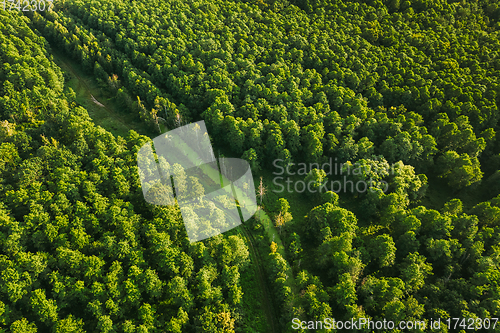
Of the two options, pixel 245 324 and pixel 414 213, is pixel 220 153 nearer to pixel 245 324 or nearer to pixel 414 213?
pixel 245 324

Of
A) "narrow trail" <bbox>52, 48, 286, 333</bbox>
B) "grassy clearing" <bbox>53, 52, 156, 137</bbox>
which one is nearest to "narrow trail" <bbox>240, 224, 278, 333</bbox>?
"narrow trail" <bbox>52, 48, 286, 333</bbox>

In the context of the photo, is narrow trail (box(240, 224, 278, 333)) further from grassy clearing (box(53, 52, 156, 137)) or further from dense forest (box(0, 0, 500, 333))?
grassy clearing (box(53, 52, 156, 137))

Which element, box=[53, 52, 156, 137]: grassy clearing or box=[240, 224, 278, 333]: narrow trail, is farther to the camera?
box=[53, 52, 156, 137]: grassy clearing

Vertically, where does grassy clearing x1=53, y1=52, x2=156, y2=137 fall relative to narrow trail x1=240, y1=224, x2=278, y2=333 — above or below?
above

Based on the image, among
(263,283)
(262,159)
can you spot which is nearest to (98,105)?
(262,159)

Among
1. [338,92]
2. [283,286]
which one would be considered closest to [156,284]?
[283,286]

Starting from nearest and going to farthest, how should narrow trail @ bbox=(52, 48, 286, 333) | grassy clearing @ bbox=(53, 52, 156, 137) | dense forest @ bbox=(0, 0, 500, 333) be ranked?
dense forest @ bbox=(0, 0, 500, 333), narrow trail @ bbox=(52, 48, 286, 333), grassy clearing @ bbox=(53, 52, 156, 137)

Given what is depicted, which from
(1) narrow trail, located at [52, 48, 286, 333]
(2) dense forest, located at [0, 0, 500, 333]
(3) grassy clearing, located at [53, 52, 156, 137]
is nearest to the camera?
(2) dense forest, located at [0, 0, 500, 333]

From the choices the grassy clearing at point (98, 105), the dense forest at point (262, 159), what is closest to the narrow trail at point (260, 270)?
the grassy clearing at point (98, 105)

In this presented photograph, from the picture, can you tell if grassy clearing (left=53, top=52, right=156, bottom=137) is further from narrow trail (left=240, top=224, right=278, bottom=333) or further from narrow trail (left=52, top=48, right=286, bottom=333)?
narrow trail (left=240, top=224, right=278, bottom=333)
